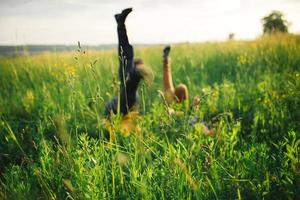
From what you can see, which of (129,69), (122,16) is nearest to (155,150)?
(129,69)

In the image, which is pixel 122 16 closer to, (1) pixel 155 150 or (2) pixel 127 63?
(2) pixel 127 63

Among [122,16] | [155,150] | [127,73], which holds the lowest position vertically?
[155,150]

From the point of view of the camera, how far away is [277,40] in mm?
7648

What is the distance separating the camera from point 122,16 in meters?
2.49

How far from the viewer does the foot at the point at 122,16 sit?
2461mm

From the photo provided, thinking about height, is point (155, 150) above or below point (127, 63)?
below

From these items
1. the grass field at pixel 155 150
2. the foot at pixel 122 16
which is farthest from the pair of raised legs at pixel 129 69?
the grass field at pixel 155 150

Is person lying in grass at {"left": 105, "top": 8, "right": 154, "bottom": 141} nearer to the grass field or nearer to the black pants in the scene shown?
Result: the black pants

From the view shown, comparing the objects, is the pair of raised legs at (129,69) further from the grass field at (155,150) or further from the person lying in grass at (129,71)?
the grass field at (155,150)

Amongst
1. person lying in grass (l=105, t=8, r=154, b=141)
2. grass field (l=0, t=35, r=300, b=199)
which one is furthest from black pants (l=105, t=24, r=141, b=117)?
grass field (l=0, t=35, r=300, b=199)

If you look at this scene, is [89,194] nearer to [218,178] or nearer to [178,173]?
[178,173]

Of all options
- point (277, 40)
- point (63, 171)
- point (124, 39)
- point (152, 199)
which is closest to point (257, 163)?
point (152, 199)

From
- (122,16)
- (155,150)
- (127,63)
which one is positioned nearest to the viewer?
(155,150)

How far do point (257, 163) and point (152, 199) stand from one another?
0.67 metres
